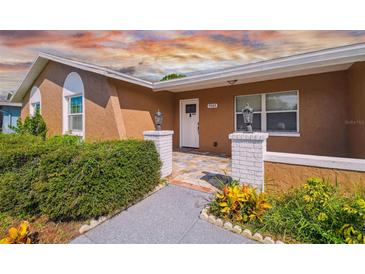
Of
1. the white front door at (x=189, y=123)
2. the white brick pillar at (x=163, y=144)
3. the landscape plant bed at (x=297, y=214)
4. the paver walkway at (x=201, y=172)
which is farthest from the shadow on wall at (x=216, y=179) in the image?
the white front door at (x=189, y=123)

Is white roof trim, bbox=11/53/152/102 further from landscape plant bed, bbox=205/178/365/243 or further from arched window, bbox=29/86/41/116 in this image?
landscape plant bed, bbox=205/178/365/243

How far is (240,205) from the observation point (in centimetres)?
276

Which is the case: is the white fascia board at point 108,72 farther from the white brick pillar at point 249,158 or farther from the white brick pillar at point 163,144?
the white brick pillar at point 249,158

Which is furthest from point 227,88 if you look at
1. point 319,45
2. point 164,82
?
point 319,45

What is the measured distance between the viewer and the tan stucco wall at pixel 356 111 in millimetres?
4402

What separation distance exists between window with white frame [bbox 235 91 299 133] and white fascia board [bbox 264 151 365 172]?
3.66 meters

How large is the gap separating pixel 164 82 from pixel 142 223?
18.5ft

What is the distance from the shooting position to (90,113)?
6.96m

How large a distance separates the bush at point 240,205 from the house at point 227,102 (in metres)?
3.83

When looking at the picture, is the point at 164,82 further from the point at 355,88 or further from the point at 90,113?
the point at 355,88

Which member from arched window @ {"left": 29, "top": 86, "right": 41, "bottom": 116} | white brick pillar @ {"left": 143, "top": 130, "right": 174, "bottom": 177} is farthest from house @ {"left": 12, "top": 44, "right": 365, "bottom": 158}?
white brick pillar @ {"left": 143, "top": 130, "right": 174, "bottom": 177}

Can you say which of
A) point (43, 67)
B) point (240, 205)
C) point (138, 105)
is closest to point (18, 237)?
point (240, 205)

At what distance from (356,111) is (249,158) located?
12.8 feet

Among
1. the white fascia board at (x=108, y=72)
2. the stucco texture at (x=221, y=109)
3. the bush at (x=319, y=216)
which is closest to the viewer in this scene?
the bush at (x=319, y=216)
